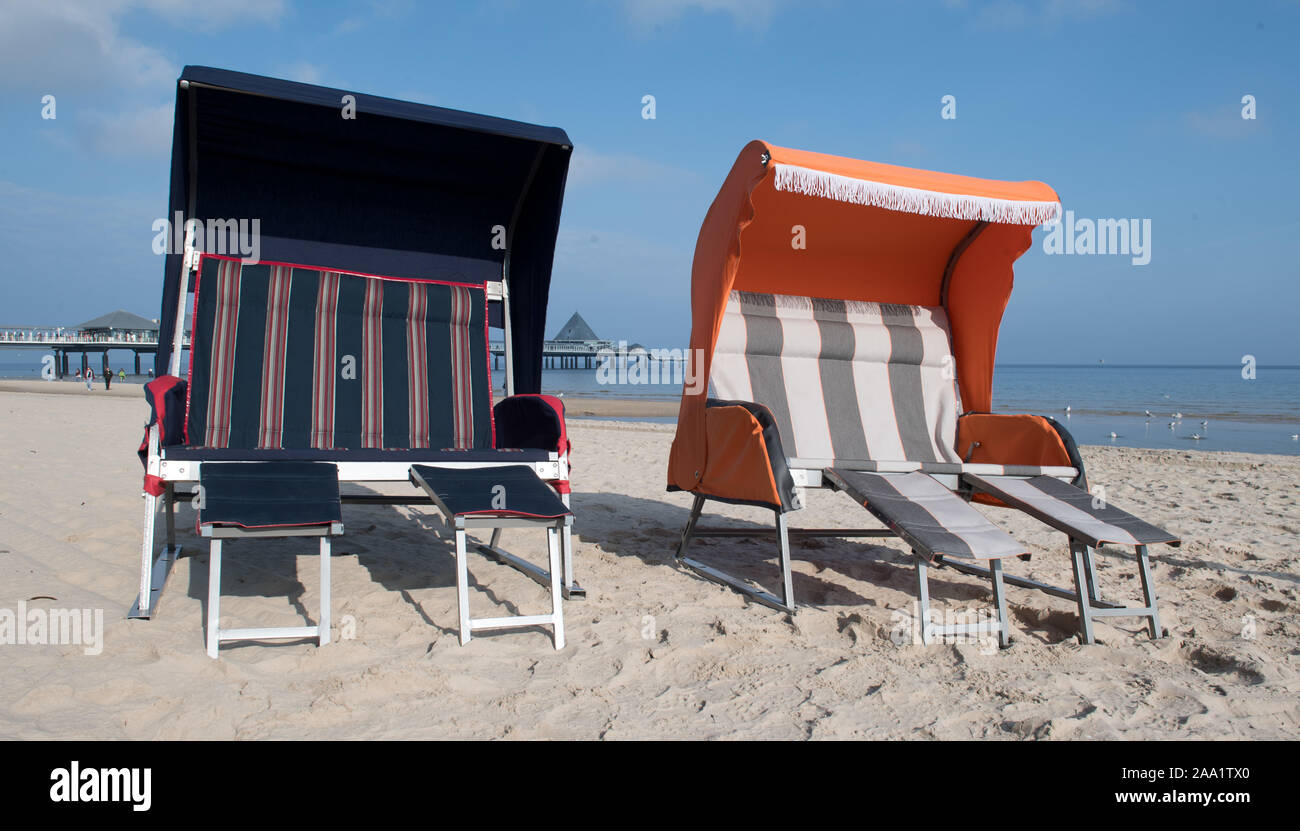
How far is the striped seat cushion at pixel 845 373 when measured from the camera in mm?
4105

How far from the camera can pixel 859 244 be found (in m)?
4.37

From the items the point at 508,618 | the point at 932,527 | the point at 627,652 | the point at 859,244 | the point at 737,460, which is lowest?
the point at 627,652

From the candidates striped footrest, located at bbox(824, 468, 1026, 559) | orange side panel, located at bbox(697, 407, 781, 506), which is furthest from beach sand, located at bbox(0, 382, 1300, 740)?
orange side panel, located at bbox(697, 407, 781, 506)

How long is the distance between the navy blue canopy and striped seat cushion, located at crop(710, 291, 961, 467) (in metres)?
1.10

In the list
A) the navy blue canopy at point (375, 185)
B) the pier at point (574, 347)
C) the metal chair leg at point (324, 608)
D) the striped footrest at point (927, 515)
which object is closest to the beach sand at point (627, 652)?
the metal chair leg at point (324, 608)

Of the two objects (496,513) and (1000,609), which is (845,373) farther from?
(496,513)

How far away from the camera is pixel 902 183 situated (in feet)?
11.6

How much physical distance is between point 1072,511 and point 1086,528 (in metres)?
0.21

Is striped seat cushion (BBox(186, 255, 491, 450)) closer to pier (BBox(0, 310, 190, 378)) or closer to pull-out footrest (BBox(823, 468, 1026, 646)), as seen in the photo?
pull-out footrest (BBox(823, 468, 1026, 646))

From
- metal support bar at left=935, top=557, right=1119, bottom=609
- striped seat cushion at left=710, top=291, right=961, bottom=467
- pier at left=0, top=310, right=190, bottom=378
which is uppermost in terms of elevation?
pier at left=0, top=310, right=190, bottom=378

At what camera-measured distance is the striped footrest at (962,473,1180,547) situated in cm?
279

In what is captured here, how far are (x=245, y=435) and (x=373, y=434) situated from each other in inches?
21.5

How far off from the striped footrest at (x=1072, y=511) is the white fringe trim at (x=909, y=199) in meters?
1.23

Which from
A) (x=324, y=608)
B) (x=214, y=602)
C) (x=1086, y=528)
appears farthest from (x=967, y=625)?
(x=214, y=602)
